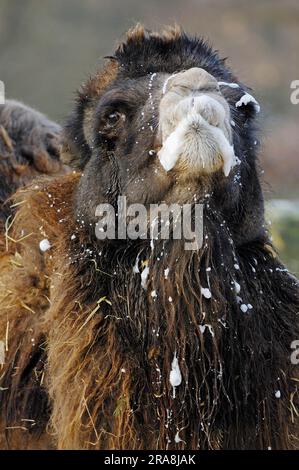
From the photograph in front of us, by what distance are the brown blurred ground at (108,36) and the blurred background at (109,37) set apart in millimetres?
25

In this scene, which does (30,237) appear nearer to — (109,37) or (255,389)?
(255,389)

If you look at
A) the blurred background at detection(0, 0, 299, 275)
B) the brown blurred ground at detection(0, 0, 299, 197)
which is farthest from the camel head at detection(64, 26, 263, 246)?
the brown blurred ground at detection(0, 0, 299, 197)

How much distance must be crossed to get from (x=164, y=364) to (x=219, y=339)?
0.24 m

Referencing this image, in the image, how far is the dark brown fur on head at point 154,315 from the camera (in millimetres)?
3627

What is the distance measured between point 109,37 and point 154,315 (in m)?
24.4

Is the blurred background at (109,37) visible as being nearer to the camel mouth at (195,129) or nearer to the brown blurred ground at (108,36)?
the brown blurred ground at (108,36)

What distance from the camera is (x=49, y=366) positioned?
3.88 m

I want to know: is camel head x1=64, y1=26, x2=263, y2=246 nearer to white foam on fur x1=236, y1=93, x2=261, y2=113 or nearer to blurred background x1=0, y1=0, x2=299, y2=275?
white foam on fur x1=236, y1=93, x2=261, y2=113

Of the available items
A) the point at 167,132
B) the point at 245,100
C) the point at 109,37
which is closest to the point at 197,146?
the point at 167,132

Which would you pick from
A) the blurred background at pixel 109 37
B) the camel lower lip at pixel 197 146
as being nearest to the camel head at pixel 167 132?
the camel lower lip at pixel 197 146

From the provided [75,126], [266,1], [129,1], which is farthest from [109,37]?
[75,126]
